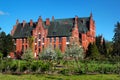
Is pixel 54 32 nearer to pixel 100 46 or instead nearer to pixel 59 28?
pixel 59 28

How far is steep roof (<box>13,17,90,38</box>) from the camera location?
99.0 meters

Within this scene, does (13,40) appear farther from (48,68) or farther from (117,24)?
(48,68)

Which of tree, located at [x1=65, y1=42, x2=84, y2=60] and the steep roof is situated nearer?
tree, located at [x1=65, y1=42, x2=84, y2=60]

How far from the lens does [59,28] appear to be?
101 meters

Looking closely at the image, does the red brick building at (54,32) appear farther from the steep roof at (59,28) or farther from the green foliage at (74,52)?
the green foliage at (74,52)

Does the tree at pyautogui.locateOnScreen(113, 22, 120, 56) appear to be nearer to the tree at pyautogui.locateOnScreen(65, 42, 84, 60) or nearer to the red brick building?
the red brick building

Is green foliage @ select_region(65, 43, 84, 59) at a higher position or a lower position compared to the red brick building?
lower

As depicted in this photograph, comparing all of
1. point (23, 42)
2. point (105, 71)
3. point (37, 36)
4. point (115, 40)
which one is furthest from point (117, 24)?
point (105, 71)

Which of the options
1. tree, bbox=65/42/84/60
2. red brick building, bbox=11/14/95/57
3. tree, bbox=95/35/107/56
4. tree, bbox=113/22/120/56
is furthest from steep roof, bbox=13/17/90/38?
tree, bbox=65/42/84/60

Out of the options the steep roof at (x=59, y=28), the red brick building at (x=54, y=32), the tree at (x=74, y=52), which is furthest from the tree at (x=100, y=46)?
the tree at (x=74, y=52)

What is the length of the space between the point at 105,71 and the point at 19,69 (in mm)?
10614

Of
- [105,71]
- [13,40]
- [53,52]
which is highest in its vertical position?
[13,40]

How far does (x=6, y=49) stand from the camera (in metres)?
97.2

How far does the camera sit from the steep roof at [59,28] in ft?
325
